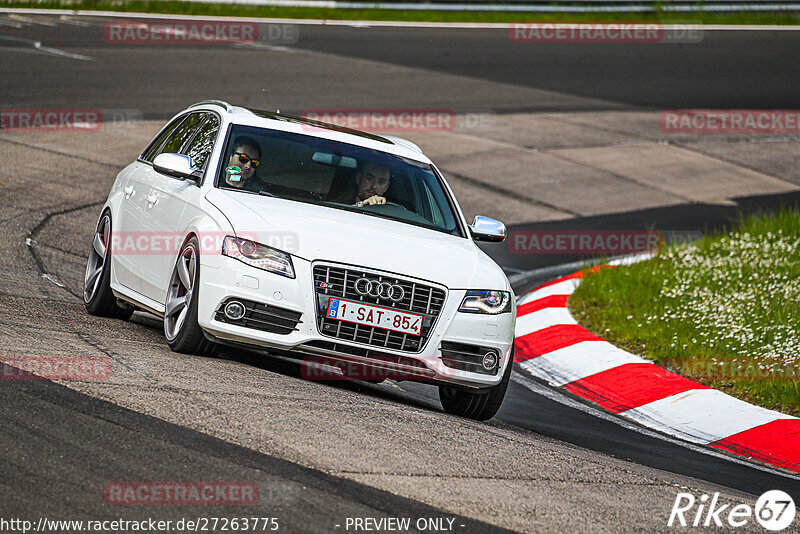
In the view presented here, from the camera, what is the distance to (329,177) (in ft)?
25.2

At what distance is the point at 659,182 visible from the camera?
54.2ft

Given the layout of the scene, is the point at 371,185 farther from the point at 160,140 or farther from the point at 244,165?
the point at 160,140

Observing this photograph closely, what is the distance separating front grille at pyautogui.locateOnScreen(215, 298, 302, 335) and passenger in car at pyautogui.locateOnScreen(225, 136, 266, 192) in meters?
1.10

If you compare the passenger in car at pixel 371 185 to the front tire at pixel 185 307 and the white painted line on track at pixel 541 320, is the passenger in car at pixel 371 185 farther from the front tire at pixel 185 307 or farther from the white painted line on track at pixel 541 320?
the white painted line on track at pixel 541 320

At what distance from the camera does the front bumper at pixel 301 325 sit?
6.52m

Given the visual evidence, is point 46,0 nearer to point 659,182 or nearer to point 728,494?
point 659,182

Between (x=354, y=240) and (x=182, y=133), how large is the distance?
2.41 m

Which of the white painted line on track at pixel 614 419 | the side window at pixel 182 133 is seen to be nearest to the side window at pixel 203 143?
the side window at pixel 182 133

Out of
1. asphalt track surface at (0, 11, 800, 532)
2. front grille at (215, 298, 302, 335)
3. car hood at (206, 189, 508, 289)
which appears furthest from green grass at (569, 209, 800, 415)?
front grille at (215, 298, 302, 335)

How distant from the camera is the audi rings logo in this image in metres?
6.57

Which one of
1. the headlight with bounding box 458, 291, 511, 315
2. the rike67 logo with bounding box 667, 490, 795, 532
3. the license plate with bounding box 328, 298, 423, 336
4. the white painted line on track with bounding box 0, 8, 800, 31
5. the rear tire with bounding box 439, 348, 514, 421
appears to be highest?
the white painted line on track with bounding box 0, 8, 800, 31

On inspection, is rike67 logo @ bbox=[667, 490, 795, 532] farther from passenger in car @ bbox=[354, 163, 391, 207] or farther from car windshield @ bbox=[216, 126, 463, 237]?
passenger in car @ bbox=[354, 163, 391, 207]

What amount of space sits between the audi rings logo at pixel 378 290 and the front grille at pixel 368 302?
0.02 m

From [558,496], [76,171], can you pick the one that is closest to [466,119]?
[76,171]
